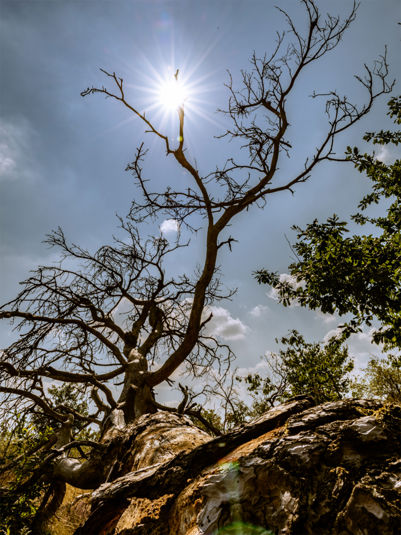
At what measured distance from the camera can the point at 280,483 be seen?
0.93 m

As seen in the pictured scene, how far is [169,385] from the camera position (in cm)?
578

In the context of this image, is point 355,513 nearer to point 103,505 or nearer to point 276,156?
point 103,505

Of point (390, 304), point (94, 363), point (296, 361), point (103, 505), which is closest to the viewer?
point (103, 505)

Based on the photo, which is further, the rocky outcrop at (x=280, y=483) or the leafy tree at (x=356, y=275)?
the leafy tree at (x=356, y=275)

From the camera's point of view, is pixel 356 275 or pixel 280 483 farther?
pixel 356 275

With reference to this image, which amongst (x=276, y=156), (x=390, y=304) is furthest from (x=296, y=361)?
(x=276, y=156)

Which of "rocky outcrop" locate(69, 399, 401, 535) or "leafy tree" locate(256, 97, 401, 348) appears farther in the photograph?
"leafy tree" locate(256, 97, 401, 348)

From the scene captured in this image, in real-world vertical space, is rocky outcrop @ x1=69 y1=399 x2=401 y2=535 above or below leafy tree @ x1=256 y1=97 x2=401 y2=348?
below

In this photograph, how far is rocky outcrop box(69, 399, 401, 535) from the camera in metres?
0.80

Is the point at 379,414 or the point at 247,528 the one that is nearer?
the point at 247,528

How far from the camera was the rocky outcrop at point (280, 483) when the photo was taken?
31.7 inches

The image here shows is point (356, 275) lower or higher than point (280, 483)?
higher

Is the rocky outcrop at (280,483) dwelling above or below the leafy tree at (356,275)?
below

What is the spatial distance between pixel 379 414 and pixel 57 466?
115 inches
